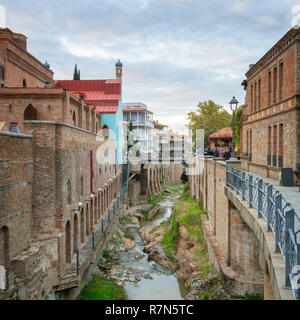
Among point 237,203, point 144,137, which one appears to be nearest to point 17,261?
point 237,203

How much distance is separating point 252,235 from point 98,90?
26831mm

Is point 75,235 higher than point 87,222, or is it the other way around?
point 75,235

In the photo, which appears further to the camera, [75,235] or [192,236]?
[192,236]

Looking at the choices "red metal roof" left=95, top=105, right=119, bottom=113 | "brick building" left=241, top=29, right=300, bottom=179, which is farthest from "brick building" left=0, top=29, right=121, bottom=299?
"red metal roof" left=95, top=105, right=119, bottom=113

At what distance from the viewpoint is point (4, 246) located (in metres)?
10.1

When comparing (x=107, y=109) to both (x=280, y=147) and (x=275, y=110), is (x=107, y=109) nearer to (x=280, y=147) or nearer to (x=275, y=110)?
(x=275, y=110)

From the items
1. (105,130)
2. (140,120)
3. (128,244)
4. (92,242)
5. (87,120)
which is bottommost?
(128,244)

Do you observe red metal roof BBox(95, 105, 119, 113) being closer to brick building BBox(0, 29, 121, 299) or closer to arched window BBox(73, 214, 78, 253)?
brick building BBox(0, 29, 121, 299)

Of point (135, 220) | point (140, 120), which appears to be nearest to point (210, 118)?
point (140, 120)

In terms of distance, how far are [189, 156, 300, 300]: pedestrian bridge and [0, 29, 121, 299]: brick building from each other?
6.81 meters

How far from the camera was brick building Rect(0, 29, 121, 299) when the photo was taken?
1023 cm

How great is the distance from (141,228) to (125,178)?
1014 centimetres
